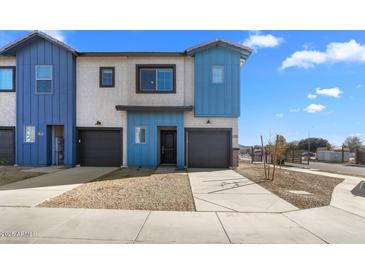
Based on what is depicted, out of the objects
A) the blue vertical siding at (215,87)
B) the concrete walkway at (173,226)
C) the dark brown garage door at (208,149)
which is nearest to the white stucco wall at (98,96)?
the dark brown garage door at (208,149)

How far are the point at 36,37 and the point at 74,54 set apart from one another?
2.32m

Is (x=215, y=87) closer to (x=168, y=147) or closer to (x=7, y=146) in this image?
(x=168, y=147)

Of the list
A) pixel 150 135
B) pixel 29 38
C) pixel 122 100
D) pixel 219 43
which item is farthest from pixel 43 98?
pixel 219 43

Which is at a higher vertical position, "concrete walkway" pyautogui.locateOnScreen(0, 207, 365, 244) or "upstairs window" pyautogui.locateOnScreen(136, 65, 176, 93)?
"upstairs window" pyautogui.locateOnScreen(136, 65, 176, 93)

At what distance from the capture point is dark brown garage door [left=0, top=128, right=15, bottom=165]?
552 inches

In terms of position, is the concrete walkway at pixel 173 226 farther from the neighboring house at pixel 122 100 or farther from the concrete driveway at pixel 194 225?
the neighboring house at pixel 122 100

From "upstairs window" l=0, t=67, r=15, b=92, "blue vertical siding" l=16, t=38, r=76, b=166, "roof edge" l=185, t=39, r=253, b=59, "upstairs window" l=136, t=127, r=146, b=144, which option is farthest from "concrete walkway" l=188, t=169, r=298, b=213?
"upstairs window" l=0, t=67, r=15, b=92

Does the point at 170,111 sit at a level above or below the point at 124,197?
above

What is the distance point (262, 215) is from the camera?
558 centimetres

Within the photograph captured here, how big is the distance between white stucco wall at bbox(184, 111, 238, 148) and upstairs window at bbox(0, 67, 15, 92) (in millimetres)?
10271

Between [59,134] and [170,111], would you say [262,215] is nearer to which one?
[170,111]

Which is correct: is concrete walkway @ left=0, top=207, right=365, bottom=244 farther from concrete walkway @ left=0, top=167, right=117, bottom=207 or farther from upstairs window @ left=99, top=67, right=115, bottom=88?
upstairs window @ left=99, top=67, right=115, bottom=88

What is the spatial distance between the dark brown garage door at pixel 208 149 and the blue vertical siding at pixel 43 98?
6.90 meters
